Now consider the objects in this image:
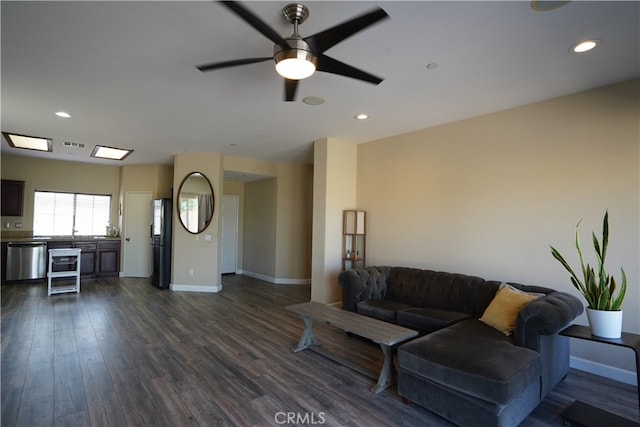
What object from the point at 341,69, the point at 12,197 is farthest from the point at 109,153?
the point at 341,69

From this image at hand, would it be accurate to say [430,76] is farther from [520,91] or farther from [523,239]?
[523,239]

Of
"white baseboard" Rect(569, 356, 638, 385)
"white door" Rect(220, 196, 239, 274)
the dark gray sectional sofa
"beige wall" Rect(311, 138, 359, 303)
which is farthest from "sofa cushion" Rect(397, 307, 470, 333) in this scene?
"white door" Rect(220, 196, 239, 274)

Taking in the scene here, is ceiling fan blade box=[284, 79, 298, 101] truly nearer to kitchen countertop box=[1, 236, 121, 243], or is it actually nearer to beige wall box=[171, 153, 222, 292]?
beige wall box=[171, 153, 222, 292]

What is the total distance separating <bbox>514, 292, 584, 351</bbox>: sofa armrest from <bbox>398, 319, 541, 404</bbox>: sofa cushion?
0.09 m

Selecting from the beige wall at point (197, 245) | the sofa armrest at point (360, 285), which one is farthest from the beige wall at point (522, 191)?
the beige wall at point (197, 245)

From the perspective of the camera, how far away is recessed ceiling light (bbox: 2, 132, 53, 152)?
514 cm

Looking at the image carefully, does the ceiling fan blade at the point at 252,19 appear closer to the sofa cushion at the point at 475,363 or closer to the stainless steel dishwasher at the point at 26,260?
the sofa cushion at the point at 475,363

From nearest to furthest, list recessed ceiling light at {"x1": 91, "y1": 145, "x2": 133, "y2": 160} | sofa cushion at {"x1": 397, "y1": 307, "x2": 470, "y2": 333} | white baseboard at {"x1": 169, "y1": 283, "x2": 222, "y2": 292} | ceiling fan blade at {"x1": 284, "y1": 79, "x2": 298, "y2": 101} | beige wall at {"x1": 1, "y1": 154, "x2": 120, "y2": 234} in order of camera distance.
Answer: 1. ceiling fan blade at {"x1": 284, "y1": 79, "x2": 298, "y2": 101}
2. sofa cushion at {"x1": 397, "y1": 307, "x2": 470, "y2": 333}
3. recessed ceiling light at {"x1": 91, "y1": 145, "x2": 133, "y2": 160}
4. white baseboard at {"x1": 169, "y1": 283, "x2": 222, "y2": 292}
5. beige wall at {"x1": 1, "y1": 154, "x2": 120, "y2": 234}

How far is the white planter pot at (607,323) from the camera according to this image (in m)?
2.07

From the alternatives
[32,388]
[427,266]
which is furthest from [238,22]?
[427,266]

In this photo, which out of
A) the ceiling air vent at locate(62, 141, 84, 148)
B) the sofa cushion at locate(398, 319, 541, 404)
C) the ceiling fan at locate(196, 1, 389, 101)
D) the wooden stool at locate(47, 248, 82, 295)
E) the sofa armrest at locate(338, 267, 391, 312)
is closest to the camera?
the ceiling fan at locate(196, 1, 389, 101)

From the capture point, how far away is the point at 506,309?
9.15 feet

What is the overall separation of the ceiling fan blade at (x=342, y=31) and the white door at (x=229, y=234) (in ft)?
21.4

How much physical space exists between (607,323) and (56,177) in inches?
380
